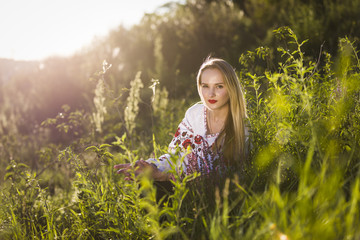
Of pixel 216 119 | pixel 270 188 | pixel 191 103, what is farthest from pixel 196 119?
pixel 270 188

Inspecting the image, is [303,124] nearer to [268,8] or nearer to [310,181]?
[310,181]

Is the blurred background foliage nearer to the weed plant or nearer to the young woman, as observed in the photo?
the weed plant

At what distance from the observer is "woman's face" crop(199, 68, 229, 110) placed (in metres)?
2.25

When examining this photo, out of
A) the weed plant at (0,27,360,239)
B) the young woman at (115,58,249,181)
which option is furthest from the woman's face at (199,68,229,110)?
the weed plant at (0,27,360,239)

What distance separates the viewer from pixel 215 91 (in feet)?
7.40

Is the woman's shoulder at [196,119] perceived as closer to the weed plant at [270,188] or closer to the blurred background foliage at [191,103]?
the blurred background foliage at [191,103]

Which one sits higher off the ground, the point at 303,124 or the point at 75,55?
the point at 75,55

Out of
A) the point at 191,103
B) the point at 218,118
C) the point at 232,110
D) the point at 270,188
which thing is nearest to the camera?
the point at 270,188

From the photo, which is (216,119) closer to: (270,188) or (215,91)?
(215,91)

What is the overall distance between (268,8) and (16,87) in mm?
7300

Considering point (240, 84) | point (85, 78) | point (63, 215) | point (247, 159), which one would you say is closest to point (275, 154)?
point (247, 159)

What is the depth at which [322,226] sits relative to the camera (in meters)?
1.00

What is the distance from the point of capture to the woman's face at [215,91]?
88.5 inches

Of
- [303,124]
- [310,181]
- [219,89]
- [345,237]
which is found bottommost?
[345,237]
